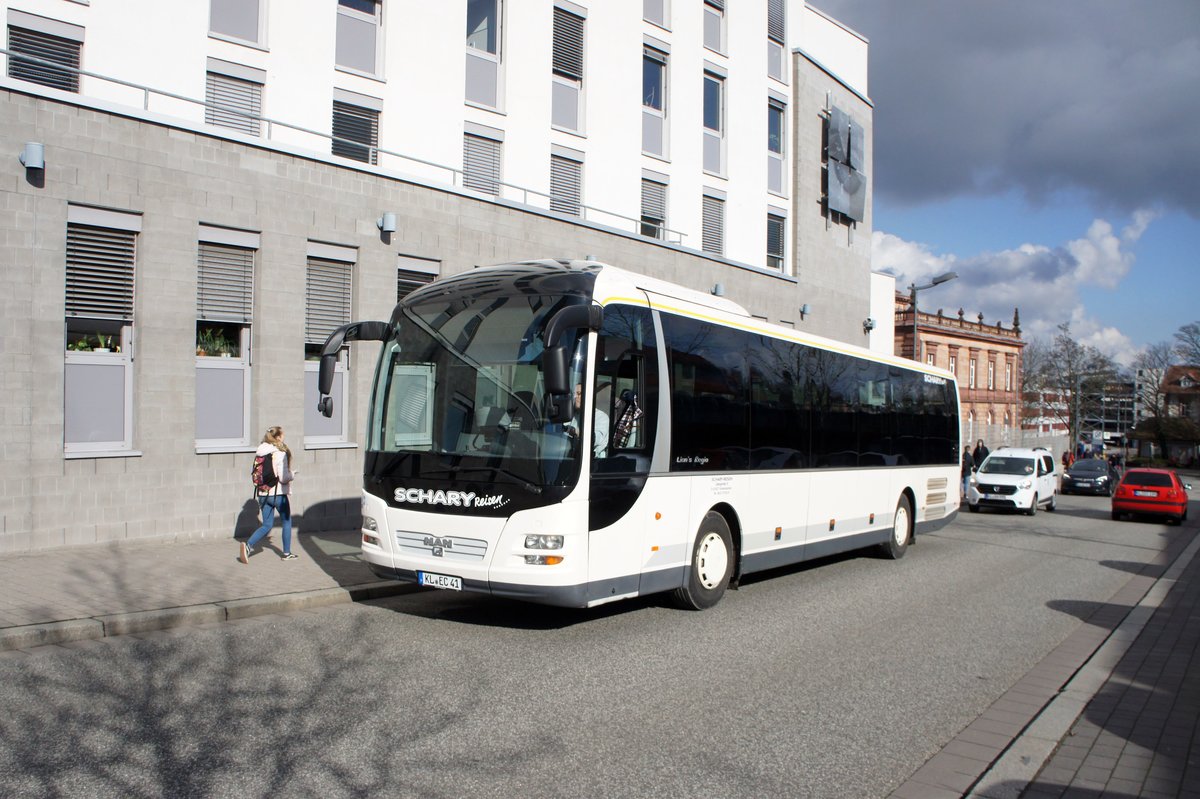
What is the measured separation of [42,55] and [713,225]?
16994 millimetres

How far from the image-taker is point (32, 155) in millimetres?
11953

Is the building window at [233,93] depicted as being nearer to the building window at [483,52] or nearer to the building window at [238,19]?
the building window at [238,19]

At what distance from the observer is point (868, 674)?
7.41m

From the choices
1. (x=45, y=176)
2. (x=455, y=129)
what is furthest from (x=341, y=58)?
(x=45, y=176)

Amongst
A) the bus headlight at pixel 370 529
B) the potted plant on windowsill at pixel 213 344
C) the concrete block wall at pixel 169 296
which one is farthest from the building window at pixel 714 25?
the bus headlight at pixel 370 529

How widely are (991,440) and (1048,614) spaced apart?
1669 inches

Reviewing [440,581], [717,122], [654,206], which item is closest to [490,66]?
[654,206]

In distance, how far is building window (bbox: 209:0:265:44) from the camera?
1661cm

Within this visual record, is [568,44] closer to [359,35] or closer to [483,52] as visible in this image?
[483,52]

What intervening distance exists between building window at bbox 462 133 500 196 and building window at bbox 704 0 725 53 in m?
9.17

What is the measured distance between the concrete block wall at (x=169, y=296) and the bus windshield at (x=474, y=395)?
18.2 ft

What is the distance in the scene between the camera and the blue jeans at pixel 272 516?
39.2ft

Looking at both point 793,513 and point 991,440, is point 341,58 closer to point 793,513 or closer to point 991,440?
point 793,513

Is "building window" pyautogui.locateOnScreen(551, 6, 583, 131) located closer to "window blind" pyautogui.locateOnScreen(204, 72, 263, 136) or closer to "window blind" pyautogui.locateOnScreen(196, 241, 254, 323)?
"window blind" pyautogui.locateOnScreen(204, 72, 263, 136)
